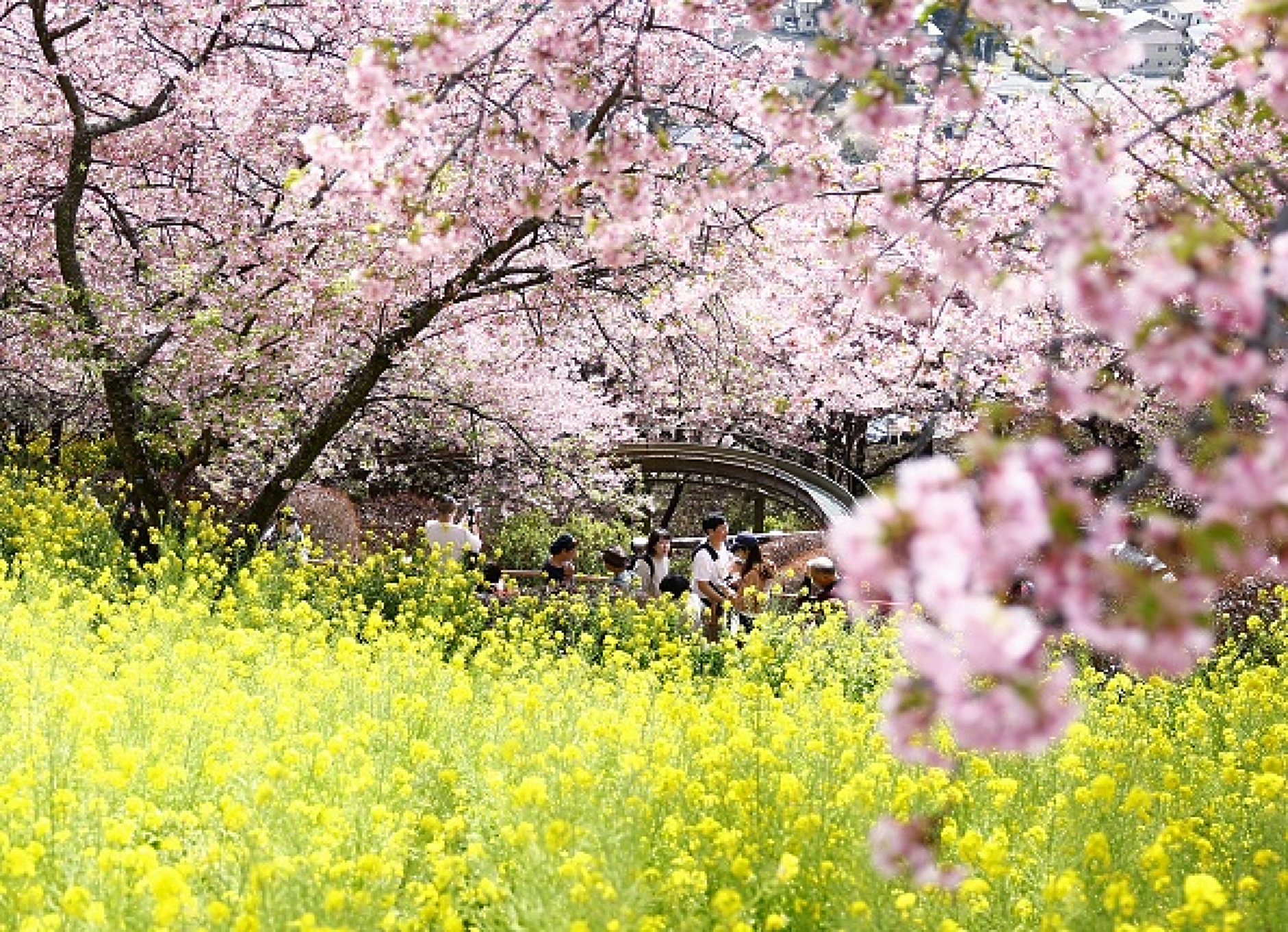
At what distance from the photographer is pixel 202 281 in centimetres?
1077

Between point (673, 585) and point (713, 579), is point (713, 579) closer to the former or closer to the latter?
point (713, 579)

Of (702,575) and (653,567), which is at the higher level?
(653,567)

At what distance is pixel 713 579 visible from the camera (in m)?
11.1

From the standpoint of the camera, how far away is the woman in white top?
39.0 feet

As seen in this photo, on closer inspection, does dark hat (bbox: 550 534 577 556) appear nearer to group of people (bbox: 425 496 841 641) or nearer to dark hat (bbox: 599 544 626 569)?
group of people (bbox: 425 496 841 641)

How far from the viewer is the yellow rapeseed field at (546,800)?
14.2ft

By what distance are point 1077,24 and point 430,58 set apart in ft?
8.01

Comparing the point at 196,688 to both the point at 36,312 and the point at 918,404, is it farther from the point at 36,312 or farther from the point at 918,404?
the point at 918,404

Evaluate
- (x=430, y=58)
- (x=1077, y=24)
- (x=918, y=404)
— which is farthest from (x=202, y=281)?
(x=918, y=404)

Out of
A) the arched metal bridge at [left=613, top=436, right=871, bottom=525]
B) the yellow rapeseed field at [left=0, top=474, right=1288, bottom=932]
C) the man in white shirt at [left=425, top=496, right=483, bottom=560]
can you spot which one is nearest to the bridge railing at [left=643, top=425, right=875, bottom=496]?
the arched metal bridge at [left=613, top=436, right=871, bottom=525]

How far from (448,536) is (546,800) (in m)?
7.82

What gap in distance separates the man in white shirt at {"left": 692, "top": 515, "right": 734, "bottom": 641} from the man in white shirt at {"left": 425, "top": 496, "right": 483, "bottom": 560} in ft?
7.63

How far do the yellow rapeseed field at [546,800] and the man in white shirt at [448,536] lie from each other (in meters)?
3.88

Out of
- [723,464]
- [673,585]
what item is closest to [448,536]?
[673,585]
